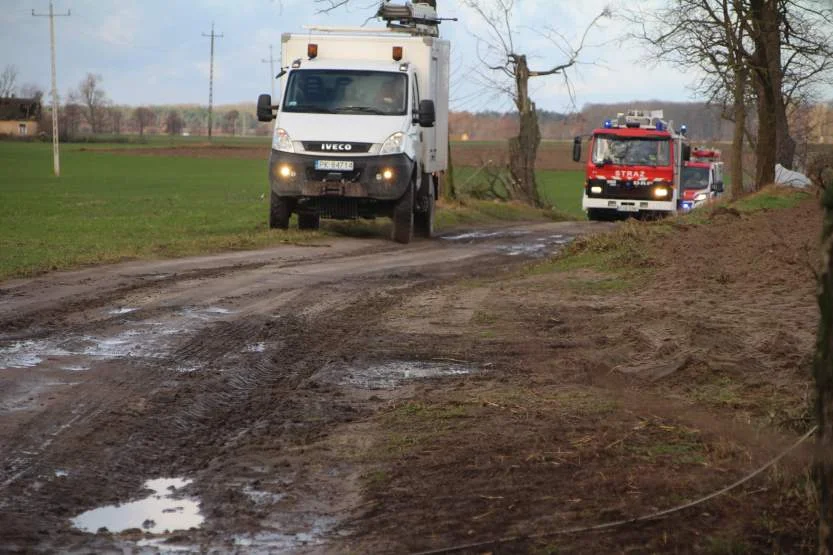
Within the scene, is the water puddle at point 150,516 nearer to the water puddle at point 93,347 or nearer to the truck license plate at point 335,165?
the water puddle at point 93,347

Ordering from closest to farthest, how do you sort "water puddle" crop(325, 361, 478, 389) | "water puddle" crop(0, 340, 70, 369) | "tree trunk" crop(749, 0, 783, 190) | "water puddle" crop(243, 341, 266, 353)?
"water puddle" crop(325, 361, 478, 389)
"water puddle" crop(0, 340, 70, 369)
"water puddle" crop(243, 341, 266, 353)
"tree trunk" crop(749, 0, 783, 190)

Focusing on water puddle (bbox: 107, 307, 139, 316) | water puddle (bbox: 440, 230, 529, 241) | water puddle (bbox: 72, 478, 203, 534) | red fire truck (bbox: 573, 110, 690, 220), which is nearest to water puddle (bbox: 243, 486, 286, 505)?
water puddle (bbox: 72, 478, 203, 534)

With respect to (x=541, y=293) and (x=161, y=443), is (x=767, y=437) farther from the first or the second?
(x=541, y=293)

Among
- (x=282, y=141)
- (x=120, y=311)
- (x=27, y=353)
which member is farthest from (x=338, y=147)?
(x=27, y=353)

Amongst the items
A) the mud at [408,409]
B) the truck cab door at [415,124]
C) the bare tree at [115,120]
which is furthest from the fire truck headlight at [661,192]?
the bare tree at [115,120]

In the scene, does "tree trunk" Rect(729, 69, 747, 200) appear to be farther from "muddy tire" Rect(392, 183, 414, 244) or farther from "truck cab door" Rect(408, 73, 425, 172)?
"muddy tire" Rect(392, 183, 414, 244)

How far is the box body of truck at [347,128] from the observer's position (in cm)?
2038

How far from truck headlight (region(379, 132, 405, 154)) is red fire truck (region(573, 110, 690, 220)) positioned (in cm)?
1224

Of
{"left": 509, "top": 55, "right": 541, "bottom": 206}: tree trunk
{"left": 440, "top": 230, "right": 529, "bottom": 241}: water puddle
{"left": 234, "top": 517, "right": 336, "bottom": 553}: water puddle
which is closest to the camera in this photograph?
{"left": 234, "top": 517, "right": 336, "bottom": 553}: water puddle

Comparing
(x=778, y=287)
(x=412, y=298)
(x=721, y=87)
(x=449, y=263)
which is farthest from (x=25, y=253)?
(x=721, y=87)

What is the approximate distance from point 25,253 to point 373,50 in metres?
7.15

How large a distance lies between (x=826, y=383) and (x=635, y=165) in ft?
94.2

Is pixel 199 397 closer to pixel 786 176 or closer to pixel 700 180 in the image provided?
pixel 786 176

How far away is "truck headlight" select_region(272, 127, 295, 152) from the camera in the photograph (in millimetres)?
20484
